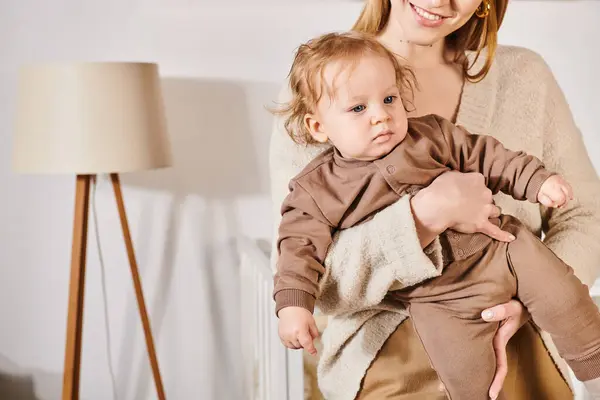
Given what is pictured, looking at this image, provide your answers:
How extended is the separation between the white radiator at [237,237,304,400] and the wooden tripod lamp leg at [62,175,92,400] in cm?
50

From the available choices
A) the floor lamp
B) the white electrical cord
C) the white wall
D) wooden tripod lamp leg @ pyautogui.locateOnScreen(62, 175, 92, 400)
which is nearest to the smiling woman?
the floor lamp

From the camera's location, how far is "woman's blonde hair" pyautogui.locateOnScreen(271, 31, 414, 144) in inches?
43.6

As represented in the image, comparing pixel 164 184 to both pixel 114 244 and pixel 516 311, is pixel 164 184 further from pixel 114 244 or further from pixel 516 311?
pixel 516 311

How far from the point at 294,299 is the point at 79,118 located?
113 cm

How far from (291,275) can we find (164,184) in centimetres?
145

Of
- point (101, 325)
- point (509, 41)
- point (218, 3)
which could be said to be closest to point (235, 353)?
point (101, 325)

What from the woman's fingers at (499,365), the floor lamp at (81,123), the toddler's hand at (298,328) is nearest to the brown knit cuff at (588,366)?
the woman's fingers at (499,365)

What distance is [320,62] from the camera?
1115 millimetres

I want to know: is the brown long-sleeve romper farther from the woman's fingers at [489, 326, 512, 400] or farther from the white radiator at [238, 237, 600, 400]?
the white radiator at [238, 237, 600, 400]

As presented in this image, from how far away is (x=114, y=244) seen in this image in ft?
Result: 7.98

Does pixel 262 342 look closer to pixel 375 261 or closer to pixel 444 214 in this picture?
pixel 375 261

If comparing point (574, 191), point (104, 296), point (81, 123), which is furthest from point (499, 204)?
point (104, 296)

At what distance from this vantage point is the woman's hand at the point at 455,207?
41.9 inches

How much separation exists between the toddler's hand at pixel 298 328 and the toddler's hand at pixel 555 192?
39 centimetres
